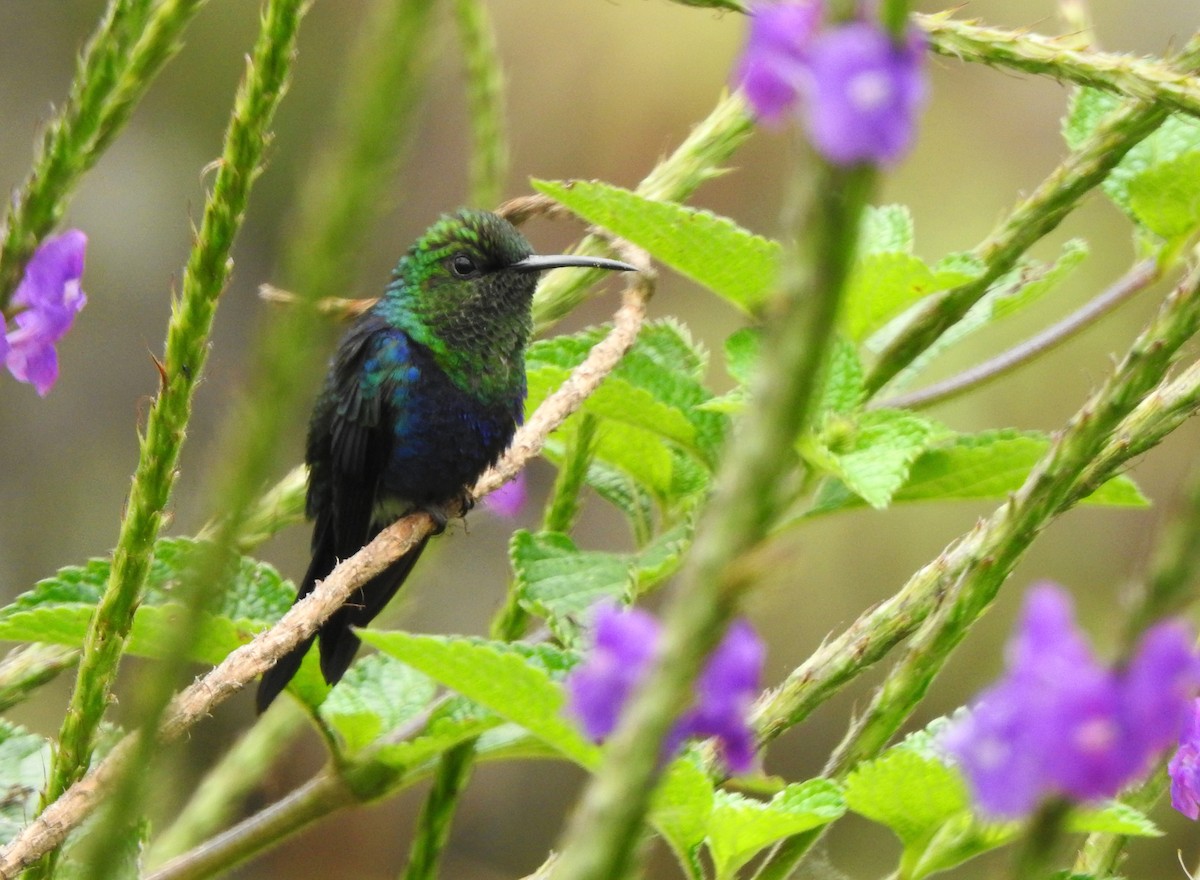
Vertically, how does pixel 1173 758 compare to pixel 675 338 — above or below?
below

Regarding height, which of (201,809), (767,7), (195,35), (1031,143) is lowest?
(201,809)

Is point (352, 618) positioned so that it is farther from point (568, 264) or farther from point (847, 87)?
point (847, 87)

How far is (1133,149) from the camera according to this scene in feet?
6.22

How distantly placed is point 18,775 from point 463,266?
1881 millimetres

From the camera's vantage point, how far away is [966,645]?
18.3 ft

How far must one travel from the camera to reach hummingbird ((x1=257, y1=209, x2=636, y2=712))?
10.7 ft

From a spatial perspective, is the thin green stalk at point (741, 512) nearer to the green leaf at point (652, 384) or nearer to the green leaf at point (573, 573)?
the green leaf at point (573, 573)

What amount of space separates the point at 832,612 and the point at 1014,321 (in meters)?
1.29

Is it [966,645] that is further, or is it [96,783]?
[966,645]

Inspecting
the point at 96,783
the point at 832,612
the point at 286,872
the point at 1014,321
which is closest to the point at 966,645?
the point at 832,612

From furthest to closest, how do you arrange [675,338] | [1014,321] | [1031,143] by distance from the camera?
[1031,143], [1014,321], [675,338]

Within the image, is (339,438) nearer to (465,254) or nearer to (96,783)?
(465,254)

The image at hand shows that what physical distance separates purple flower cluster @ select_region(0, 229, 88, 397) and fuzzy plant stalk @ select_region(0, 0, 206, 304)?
0.13 m

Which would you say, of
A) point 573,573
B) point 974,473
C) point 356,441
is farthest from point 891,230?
point 356,441
